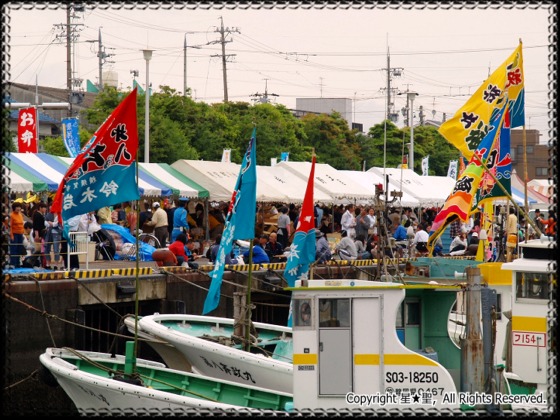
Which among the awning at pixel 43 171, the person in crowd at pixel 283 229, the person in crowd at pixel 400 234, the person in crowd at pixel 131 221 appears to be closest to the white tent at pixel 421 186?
the person in crowd at pixel 400 234

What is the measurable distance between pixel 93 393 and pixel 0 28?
8.87m

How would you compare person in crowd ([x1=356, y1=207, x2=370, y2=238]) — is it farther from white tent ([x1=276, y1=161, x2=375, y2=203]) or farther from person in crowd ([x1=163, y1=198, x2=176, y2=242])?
white tent ([x1=276, y1=161, x2=375, y2=203])

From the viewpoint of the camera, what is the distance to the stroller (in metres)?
27.5

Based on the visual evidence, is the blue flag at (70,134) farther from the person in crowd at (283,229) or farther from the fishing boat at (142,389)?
the fishing boat at (142,389)

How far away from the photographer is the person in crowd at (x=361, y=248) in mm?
31781

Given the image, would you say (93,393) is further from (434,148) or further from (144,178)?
(434,148)

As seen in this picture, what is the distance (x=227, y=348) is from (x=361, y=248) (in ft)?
48.3

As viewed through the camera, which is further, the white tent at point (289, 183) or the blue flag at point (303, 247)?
the white tent at point (289, 183)

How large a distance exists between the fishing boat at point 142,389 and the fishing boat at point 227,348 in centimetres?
102

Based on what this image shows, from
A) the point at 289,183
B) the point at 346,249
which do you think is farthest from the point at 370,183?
the point at 346,249

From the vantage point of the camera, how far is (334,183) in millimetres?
41125

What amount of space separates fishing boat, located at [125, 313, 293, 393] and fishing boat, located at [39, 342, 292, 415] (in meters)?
1.02

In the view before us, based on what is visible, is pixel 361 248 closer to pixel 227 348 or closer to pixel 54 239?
pixel 54 239

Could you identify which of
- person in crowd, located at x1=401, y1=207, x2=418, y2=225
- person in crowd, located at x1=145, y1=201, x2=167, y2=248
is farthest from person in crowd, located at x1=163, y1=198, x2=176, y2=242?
person in crowd, located at x1=401, y1=207, x2=418, y2=225
